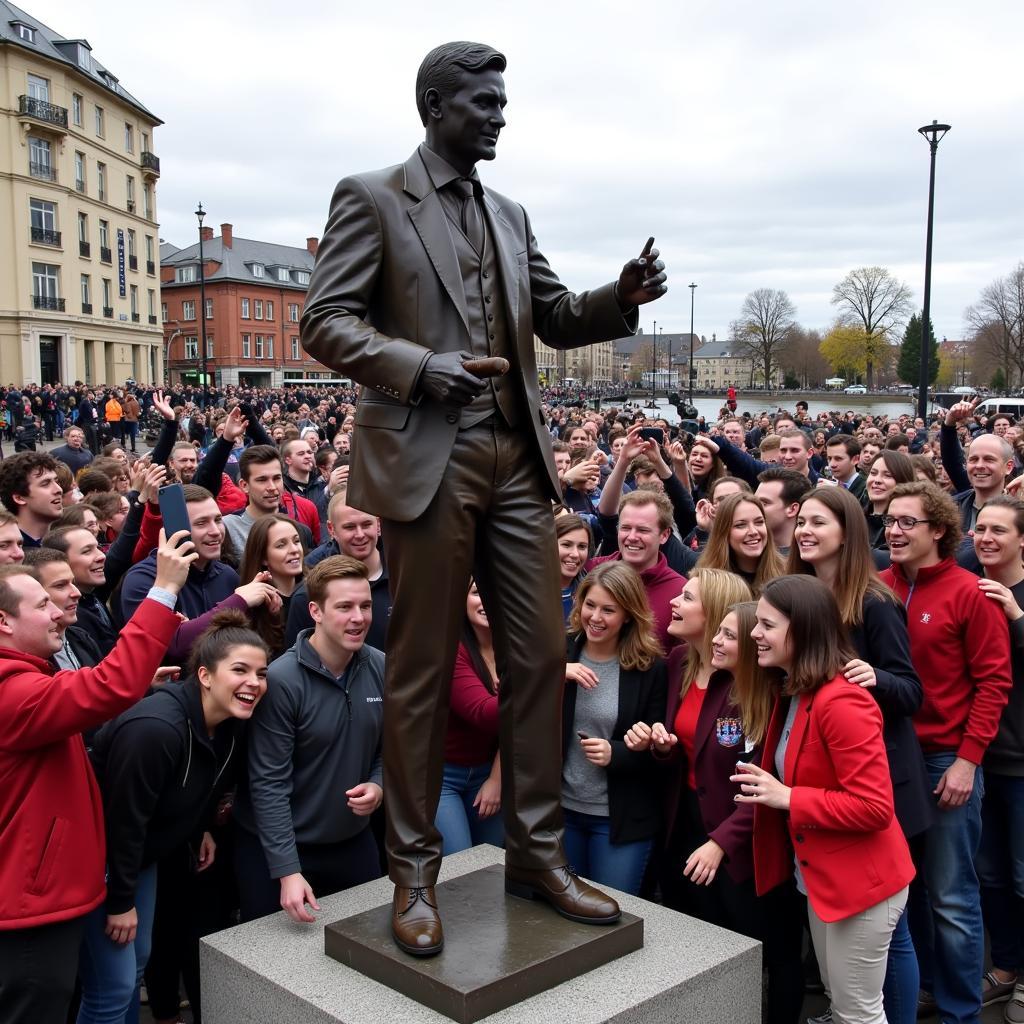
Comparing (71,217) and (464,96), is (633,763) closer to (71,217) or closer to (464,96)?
(464,96)

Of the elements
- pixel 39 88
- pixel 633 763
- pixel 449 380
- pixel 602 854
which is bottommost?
pixel 602 854

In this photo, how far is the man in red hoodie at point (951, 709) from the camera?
4.04 meters

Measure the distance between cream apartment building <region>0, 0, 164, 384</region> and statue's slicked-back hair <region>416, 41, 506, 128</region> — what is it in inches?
1814

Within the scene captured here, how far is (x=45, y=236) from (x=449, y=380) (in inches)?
1953

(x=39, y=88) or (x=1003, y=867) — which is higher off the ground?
(x=39, y=88)

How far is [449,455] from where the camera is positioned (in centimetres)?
324

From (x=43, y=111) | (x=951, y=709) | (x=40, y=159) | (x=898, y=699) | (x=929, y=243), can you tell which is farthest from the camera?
(x=40, y=159)

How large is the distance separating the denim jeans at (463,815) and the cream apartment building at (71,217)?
45.3 meters

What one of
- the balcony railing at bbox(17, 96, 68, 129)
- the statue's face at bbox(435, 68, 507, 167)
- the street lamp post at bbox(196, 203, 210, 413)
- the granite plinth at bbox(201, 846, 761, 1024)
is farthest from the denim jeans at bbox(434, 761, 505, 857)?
the balcony railing at bbox(17, 96, 68, 129)

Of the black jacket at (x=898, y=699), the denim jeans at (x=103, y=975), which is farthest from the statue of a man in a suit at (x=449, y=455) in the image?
the black jacket at (x=898, y=699)

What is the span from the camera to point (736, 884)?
12.8 ft

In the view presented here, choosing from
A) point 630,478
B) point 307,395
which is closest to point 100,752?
point 630,478

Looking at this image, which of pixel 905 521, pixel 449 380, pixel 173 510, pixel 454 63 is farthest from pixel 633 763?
pixel 454 63

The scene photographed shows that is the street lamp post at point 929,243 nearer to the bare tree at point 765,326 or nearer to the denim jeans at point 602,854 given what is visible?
the denim jeans at point 602,854
